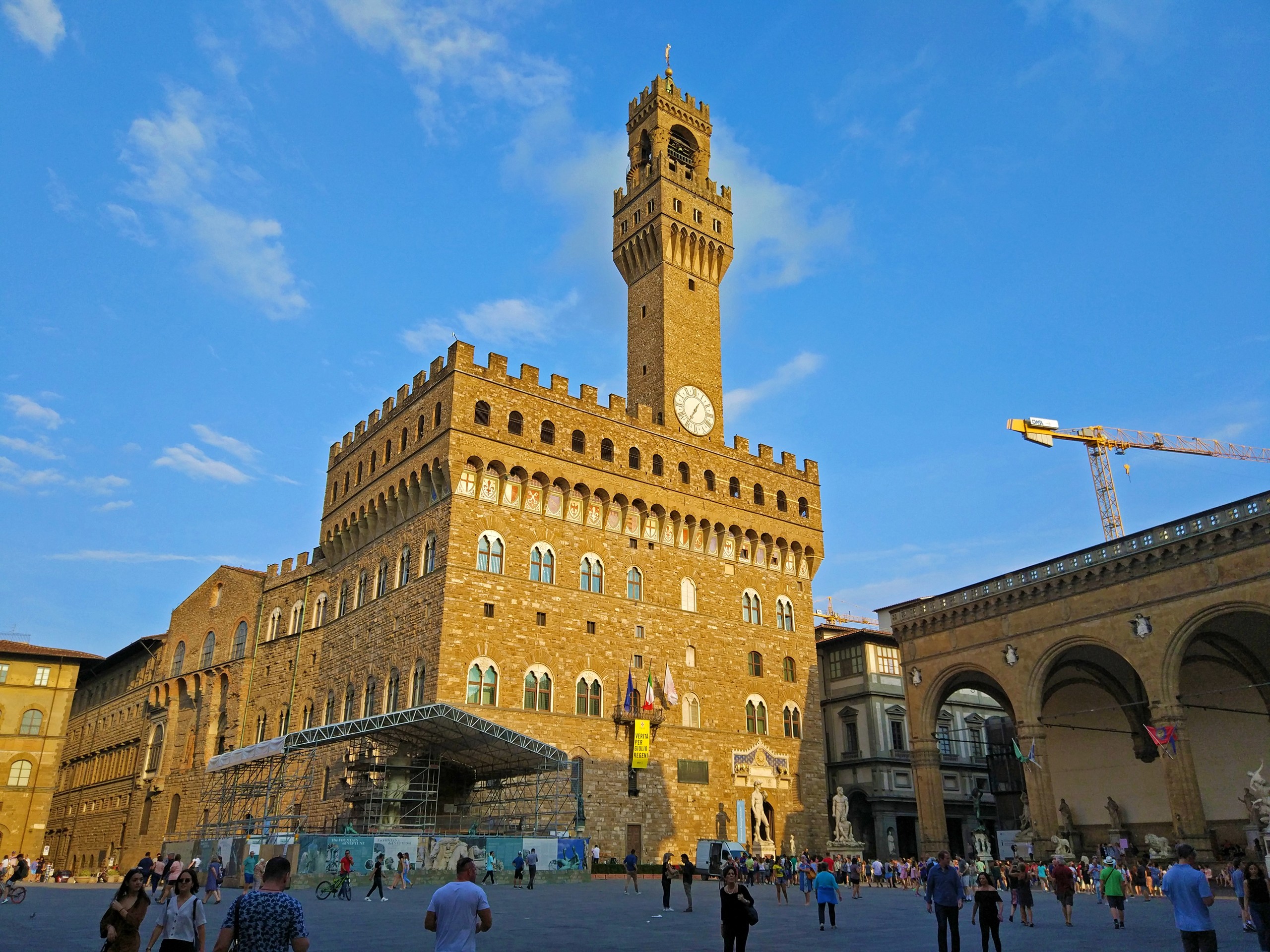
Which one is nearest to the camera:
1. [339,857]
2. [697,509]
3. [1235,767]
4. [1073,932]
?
[1073,932]

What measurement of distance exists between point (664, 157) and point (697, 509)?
58.9 feet

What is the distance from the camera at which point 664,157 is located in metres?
46.3

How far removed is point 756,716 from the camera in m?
41.0

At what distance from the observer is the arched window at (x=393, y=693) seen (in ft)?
113

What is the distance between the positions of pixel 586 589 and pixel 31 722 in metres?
39.8

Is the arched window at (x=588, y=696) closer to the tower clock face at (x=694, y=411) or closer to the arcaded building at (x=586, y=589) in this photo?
the arcaded building at (x=586, y=589)

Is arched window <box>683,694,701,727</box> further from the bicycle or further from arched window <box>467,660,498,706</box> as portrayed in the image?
the bicycle

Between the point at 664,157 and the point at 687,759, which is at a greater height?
the point at 664,157

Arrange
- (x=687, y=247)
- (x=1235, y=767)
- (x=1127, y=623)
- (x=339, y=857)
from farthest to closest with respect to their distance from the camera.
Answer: (x=687, y=247), (x=1235, y=767), (x=1127, y=623), (x=339, y=857)

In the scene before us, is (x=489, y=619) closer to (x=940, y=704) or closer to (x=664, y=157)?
(x=940, y=704)

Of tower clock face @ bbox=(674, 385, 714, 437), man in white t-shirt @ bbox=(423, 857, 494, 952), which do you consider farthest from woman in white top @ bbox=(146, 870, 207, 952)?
tower clock face @ bbox=(674, 385, 714, 437)

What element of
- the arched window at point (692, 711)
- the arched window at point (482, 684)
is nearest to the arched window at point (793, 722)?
the arched window at point (692, 711)

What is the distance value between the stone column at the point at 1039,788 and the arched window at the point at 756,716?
1127cm

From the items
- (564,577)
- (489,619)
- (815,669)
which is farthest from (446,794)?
(815,669)
